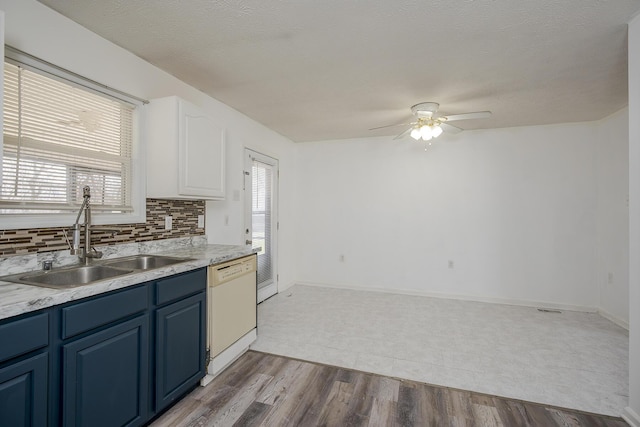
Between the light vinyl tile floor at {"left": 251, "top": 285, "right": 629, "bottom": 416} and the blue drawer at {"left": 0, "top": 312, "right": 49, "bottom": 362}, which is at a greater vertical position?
the blue drawer at {"left": 0, "top": 312, "right": 49, "bottom": 362}

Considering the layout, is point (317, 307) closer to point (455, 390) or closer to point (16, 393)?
point (455, 390)

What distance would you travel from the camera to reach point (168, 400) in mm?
1864

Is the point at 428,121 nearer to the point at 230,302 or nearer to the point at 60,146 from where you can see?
the point at 230,302

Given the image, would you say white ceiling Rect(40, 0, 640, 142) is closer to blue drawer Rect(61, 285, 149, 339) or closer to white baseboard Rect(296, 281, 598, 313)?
blue drawer Rect(61, 285, 149, 339)

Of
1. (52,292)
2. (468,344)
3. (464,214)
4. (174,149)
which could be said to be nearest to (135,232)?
(174,149)

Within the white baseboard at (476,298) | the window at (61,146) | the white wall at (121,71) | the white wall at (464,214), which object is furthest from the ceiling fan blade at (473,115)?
the window at (61,146)

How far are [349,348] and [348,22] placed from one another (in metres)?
Answer: 2.66

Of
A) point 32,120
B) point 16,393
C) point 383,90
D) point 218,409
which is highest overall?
point 383,90

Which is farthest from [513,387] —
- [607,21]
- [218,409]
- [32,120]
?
[32,120]

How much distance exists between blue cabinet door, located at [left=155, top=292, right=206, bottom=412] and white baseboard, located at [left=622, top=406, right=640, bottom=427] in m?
2.79

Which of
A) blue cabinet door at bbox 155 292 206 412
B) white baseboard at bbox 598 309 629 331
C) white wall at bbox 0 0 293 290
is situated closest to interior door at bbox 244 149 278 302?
white wall at bbox 0 0 293 290

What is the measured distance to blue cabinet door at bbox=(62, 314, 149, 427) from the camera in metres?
1.34

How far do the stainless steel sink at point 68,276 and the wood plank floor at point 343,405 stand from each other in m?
0.99

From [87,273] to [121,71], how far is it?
150cm
